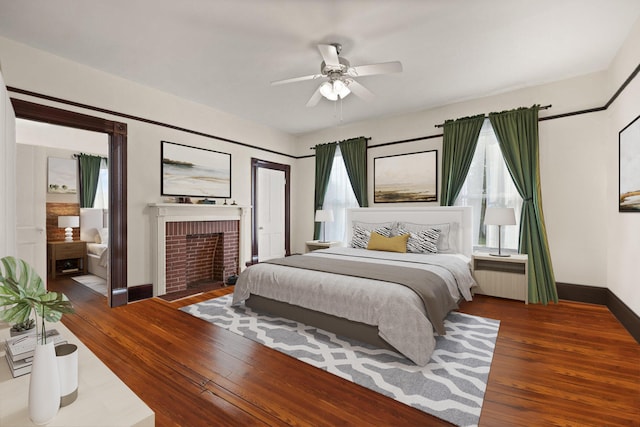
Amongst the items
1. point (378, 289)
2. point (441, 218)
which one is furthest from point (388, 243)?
point (378, 289)

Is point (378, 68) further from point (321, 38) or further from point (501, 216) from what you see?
point (501, 216)

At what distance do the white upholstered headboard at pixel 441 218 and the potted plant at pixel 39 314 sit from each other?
4.42 meters

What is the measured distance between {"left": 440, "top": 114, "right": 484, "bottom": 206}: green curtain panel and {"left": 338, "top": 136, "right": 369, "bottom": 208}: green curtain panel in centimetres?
140

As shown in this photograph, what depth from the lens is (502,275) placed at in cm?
390

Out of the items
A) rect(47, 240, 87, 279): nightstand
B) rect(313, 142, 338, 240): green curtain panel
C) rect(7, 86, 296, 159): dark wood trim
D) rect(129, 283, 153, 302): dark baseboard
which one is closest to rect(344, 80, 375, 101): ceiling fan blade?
rect(313, 142, 338, 240): green curtain panel

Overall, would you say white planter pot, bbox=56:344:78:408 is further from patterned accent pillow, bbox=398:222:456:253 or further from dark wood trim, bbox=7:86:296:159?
patterned accent pillow, bbox=398:222:456:253

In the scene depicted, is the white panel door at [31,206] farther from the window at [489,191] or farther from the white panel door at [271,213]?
the window at [489,191]

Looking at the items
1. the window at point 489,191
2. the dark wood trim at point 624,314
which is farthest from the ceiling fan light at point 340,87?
the dark wood trim at point 624,314

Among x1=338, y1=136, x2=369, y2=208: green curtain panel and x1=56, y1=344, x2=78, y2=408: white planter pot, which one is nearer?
x1=56, y1=344, x2=78, y2=408: white planter pot

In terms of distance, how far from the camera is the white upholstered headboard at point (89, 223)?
5961mm

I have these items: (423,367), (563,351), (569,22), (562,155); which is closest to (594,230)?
(562,155)

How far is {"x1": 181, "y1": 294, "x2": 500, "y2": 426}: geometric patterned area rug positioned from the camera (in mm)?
1875

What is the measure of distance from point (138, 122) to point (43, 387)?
12.8ft

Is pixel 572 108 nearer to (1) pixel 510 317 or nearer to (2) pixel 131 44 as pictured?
(1) pixel 510 317
